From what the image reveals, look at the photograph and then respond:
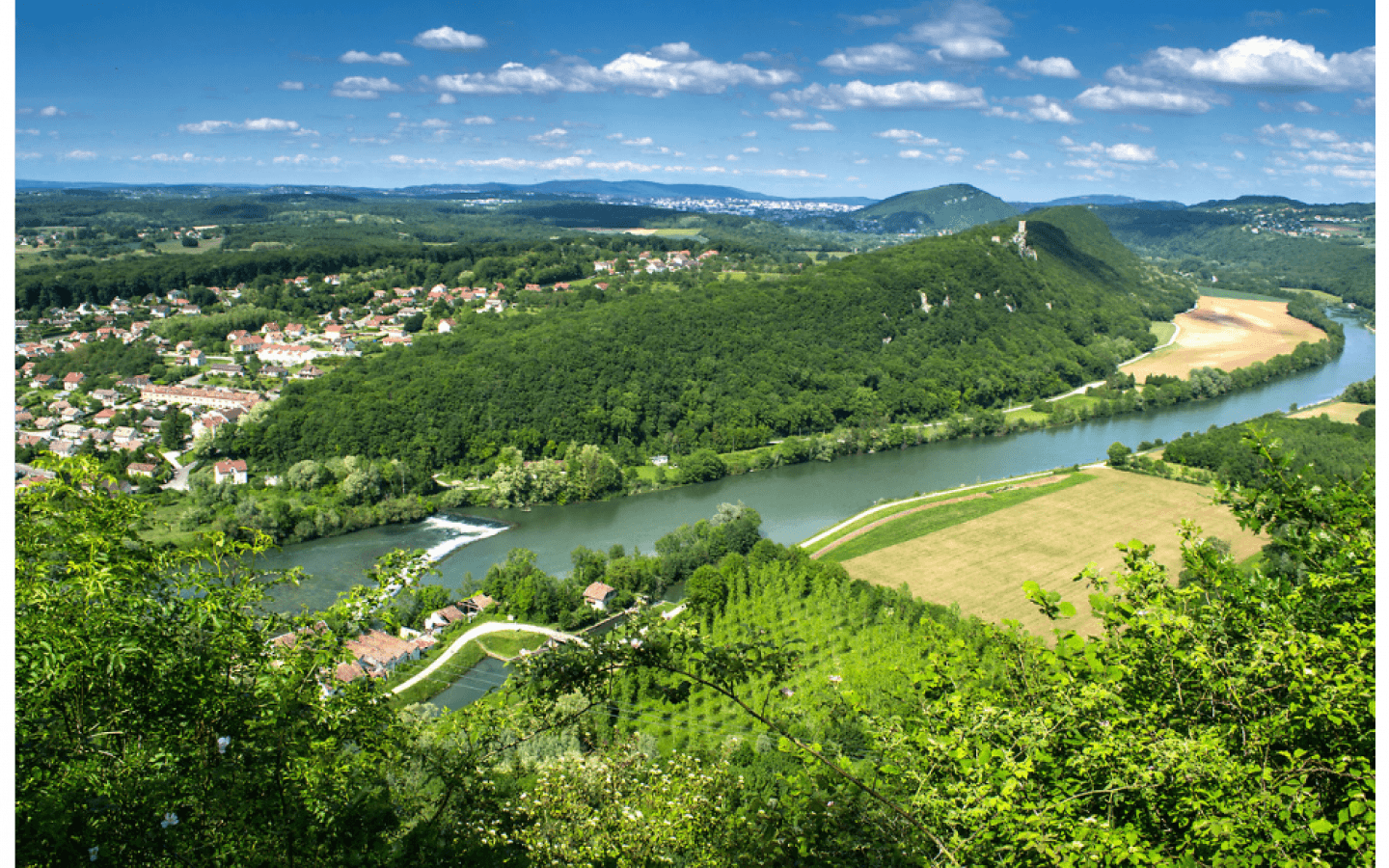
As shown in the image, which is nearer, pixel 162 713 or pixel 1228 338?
pixel 162 713

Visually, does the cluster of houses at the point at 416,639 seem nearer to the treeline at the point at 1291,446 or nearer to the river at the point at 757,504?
the river at the point at 757,504

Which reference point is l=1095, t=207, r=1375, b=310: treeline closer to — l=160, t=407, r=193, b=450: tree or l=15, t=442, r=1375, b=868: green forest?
l=15, t=442, r=1375, b=868: green forest

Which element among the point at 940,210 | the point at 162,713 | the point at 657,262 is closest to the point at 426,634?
the point at 162,713

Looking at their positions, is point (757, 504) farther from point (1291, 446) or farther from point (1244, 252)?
point (1244, 252)

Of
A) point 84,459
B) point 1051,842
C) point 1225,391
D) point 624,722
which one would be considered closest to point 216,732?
point 84,459

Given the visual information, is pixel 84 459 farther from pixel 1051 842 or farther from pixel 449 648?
pixel 449 648
